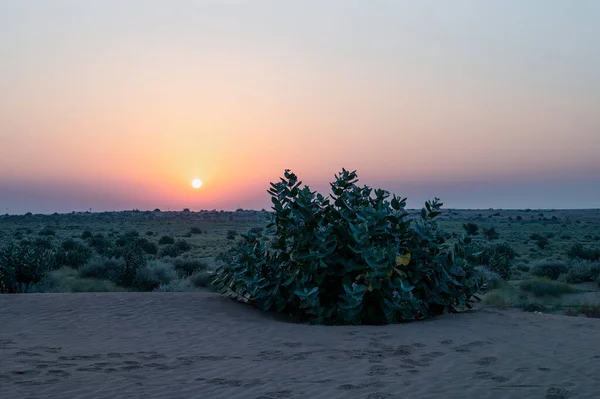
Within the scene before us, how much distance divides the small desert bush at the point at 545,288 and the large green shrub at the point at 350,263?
7.40 m

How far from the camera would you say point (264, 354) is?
29.9ft

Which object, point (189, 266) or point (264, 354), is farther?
point (189, 266)

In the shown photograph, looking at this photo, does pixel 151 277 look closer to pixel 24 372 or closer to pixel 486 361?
pixel 24 372

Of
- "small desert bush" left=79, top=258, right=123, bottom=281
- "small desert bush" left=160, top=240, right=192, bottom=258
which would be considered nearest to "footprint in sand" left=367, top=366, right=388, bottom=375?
"small desert bush" left=79, top=258, right=123, bottom=281

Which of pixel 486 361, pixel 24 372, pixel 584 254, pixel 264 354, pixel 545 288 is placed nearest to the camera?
pixel 24 372

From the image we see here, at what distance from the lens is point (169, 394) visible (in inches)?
272

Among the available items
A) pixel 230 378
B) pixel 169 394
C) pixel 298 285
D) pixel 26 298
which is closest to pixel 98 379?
pixel 169 394

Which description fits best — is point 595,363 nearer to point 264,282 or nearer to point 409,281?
point 409,281

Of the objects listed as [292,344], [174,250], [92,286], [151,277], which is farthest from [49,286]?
[174,250]

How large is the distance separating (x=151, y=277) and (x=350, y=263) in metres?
10.5

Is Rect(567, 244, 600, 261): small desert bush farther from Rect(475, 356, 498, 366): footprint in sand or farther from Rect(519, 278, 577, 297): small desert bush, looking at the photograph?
Rect(475, 356, 498, 366): footprint in sand

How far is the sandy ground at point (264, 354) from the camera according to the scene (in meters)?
7.15

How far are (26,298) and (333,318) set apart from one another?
6531 millimetres

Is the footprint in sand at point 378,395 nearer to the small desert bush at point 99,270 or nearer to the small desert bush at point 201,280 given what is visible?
the small desert bush at point 201,280
